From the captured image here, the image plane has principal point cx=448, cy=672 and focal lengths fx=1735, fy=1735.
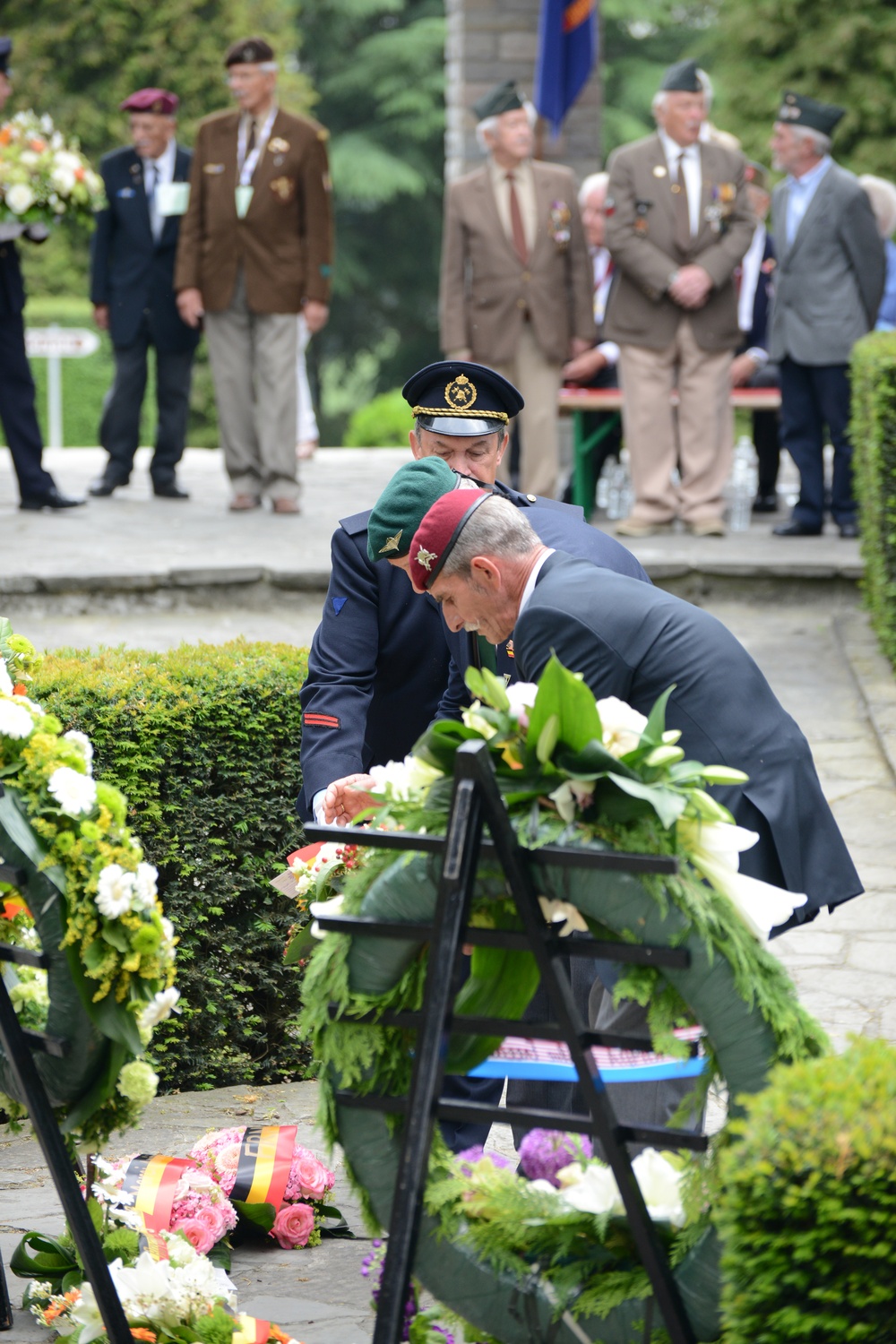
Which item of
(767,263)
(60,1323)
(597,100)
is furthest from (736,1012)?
(597,100)

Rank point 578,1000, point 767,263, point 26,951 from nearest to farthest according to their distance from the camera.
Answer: point 26,951, point 578,1000, point 767,263

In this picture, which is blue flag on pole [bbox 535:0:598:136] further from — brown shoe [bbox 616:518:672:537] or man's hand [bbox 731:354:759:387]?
brown shoe [bbox 616:518:672:537]

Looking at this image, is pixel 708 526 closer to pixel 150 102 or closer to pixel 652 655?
pixel 150 102

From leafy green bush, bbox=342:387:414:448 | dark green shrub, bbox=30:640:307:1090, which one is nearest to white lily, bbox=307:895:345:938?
dark green shrub, bbox=30:640:307:1090

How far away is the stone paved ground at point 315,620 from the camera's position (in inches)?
178

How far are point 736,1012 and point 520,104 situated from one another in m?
8.13

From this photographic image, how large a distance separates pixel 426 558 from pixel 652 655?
43 centimetres

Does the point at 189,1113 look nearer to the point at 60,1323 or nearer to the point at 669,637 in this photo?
the point at 60,1323

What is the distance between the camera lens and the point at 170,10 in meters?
21.0

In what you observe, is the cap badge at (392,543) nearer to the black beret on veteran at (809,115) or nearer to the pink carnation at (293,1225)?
the pink carnation at (293,1225)

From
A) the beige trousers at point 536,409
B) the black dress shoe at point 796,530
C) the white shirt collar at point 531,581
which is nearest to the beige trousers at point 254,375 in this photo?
the beige trousers at point 536,409

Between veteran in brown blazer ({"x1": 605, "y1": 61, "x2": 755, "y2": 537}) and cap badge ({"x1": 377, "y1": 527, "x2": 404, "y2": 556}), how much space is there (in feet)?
20.1

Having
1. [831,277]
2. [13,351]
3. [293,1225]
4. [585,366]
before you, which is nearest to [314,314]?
[13,351]

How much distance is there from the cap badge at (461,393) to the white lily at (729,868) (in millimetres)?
2089
